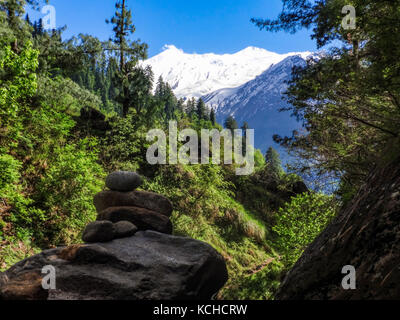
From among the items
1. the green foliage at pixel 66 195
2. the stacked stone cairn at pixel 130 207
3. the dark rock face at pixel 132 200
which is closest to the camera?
the stacked stone cairn at pixel 130 207

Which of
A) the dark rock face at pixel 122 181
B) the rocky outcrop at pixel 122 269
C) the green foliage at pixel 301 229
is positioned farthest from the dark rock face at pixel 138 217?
the green foliage at pixel 301 229

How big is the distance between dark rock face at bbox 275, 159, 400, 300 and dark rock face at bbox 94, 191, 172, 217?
Result: 449cm

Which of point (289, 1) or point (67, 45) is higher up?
point (67, 45)

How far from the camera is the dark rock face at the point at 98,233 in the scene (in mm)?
5258

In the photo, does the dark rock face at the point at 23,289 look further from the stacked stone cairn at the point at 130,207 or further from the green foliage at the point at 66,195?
the green foliage at the point at 66,195

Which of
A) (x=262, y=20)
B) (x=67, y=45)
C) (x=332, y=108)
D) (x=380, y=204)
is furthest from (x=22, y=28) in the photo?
(x=380, y=204)

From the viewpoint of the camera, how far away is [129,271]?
4.38 m

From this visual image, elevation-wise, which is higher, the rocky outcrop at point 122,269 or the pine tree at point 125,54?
the pine tree at point 125,54

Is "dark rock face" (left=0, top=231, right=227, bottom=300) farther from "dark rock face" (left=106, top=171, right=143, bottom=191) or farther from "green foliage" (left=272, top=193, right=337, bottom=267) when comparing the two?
"green foliage" (left=272, top=193, right=337, bottom=267)

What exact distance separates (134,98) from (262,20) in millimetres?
9898

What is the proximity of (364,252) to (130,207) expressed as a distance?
19.0 ft

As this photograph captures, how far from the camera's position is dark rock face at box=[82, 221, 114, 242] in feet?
17.3

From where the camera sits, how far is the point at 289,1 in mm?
5703
